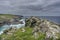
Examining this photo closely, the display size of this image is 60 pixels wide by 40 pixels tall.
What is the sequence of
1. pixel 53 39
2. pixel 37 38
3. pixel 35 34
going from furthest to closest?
1. pixel 35 34
2. pixel 37 38
3. pixel 53 39

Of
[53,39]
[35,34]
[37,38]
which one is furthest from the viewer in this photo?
[35,34]

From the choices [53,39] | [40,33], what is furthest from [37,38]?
[53,39]

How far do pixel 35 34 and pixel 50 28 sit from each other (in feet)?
8.36

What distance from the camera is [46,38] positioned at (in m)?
24.3

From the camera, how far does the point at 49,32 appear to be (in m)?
25.7

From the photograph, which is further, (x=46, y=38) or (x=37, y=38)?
(x=37, y=38)

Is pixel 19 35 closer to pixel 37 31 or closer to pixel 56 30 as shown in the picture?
pixel 37 31

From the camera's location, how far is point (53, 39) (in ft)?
79.7

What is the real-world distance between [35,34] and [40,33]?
1.06 metres

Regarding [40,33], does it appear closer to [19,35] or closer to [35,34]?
[35,34]

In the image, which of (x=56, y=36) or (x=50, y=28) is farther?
(x=50, y=28)

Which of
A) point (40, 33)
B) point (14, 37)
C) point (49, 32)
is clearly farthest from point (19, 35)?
point (49, 32)

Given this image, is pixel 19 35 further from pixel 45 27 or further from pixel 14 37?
pixel 45 27

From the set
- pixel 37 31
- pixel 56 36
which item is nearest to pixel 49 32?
pixel 56 36
